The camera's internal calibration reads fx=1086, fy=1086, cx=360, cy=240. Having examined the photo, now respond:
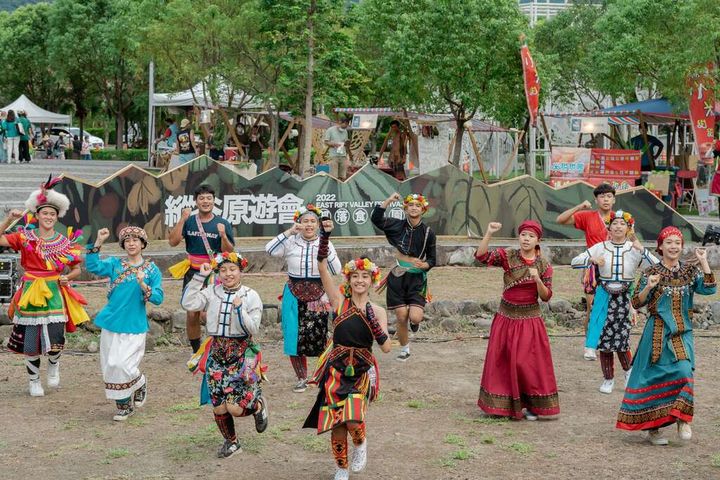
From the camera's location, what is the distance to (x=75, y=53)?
158ft

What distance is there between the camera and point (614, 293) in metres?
9.67

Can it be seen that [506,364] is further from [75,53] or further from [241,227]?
[75,53]

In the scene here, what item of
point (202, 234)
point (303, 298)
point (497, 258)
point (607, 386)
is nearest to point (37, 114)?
point (202, 234)

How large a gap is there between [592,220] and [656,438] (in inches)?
157

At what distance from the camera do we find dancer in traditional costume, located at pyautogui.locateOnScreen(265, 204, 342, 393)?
374 inches

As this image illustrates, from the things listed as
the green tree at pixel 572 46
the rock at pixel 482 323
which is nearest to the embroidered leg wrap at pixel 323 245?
the rock at pixel 482 323

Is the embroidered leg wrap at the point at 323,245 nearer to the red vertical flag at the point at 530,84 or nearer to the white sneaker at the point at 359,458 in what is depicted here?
the white sneaker at the point at 359,458

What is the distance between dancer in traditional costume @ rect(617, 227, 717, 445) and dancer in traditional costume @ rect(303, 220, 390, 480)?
6.91 feet

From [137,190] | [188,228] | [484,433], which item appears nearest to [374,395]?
[484,433]

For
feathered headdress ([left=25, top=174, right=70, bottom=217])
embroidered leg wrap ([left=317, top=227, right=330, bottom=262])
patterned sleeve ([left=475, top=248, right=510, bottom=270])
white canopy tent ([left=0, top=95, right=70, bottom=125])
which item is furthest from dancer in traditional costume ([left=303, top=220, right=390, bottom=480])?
white canopy tent ([left=0, top=95, right=70, bottom=125])

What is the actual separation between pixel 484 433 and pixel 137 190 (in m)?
9.98

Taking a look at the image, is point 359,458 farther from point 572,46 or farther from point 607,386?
point 572,46

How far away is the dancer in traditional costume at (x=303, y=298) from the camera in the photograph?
951 cm

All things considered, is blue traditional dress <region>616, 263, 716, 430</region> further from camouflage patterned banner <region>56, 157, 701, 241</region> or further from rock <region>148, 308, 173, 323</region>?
camouflage patterned banner <region>56, 157, 701, 241</region>
